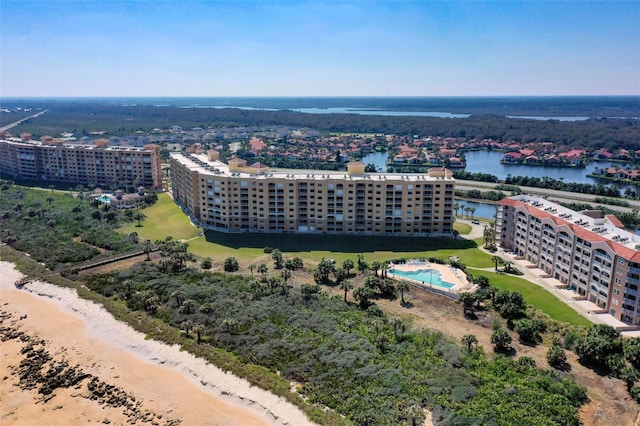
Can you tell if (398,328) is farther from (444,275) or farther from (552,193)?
(552,193)

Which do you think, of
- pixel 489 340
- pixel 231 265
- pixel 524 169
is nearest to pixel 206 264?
pixel 231 265

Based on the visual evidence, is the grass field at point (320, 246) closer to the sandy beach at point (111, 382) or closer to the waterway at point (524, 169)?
the sandy beach at point (111, 382)

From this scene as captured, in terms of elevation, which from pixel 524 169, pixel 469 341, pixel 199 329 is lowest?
pixel 199 329

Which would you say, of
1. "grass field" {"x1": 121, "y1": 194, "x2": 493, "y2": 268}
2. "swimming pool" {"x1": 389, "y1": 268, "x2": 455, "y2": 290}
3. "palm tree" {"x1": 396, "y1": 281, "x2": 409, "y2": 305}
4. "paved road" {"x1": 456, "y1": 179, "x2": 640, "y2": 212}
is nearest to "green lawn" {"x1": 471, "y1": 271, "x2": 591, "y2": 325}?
"grass field" {"x1": 121, "y1": 194, "x2": 493, "y2": 268}

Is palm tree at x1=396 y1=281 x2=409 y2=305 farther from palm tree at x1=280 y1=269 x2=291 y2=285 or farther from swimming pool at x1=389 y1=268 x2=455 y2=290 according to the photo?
palm tree at x1=280 y1=269 x2=291 y2=285

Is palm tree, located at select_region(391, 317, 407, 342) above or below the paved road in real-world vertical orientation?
below

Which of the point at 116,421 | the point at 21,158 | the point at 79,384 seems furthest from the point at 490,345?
the point at 21,158
